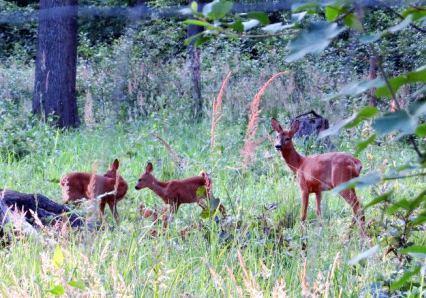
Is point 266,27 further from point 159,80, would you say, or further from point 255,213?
point 159,80

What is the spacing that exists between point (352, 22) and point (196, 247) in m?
2.89

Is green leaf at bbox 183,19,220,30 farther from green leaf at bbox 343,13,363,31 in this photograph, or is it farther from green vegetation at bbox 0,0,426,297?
green leaf at bbox 343,13,363,31

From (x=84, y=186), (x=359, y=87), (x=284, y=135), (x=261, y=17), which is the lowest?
(x=84, y=186)

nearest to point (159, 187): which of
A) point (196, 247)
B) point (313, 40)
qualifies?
point (196, 247)

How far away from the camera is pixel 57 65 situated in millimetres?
10844

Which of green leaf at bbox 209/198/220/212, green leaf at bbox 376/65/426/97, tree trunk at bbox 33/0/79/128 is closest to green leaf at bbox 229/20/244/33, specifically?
green leaf at bbox 376/65/426/97

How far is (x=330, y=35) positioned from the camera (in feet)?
3.77

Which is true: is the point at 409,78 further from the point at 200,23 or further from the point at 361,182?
the point at 200,23

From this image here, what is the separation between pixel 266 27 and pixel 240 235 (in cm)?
289

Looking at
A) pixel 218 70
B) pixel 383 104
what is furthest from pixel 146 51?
pixel 383 104

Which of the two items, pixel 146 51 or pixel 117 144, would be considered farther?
pixel 146 51

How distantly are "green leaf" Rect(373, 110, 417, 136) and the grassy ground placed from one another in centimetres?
23

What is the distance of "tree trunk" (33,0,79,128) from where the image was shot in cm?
1067

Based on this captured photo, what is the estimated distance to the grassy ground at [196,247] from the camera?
111 inches
